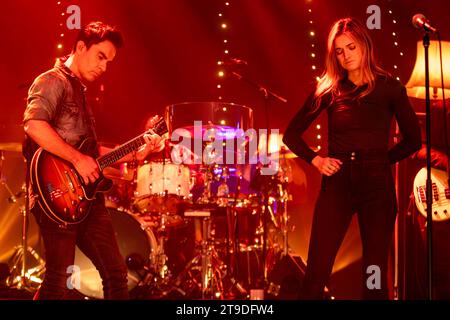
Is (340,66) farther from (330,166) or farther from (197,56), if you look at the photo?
(197,56)

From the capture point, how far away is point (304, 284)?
3260mm

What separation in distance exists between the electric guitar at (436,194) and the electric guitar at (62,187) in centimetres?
286

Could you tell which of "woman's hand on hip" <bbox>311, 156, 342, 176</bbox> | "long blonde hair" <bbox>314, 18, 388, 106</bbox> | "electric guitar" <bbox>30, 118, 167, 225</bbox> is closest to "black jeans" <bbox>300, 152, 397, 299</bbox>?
"woman's hand on hip" <bbox>311, 156, 342, 176</bbox>

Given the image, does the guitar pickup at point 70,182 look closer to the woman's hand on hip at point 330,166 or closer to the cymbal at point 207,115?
the woman's hand on hip at point 330,166

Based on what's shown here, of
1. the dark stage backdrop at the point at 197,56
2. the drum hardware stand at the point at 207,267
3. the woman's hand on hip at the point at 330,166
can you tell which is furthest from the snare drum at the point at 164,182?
the woman's hand on hip at the point at 330,166

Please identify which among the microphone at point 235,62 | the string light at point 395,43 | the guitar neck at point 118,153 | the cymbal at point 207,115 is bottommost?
the guitar neck at point 118,153

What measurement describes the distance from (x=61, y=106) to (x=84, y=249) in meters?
0.84

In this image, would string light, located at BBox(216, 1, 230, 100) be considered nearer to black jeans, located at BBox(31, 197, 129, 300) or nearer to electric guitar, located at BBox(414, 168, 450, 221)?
electric guitar, located at BBox(414, 168, 450, 221)

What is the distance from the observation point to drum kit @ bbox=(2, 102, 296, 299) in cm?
596

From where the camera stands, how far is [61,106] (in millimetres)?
3553

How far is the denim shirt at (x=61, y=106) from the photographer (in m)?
3.44
